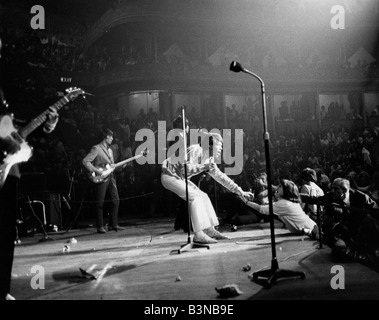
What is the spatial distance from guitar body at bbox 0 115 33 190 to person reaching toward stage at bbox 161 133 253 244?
246 centimetres

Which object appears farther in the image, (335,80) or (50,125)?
(335,80)

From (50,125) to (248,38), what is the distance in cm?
1605

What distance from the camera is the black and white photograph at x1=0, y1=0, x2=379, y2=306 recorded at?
352 cm

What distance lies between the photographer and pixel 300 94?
722 inches

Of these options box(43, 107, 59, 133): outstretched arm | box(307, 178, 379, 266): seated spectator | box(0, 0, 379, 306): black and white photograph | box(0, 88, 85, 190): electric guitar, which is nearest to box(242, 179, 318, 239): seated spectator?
box(0, 0, 379, 306): black and white photograph

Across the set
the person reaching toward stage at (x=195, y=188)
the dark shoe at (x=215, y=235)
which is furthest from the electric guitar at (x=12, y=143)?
the dark shoe at (x=215, y=235)

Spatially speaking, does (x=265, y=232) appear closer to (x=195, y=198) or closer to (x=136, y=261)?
(x=195, y=198)

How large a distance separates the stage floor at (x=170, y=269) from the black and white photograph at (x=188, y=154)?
0.09 feet

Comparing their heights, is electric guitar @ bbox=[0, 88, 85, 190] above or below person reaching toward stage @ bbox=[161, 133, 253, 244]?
above

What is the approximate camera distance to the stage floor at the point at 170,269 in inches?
130

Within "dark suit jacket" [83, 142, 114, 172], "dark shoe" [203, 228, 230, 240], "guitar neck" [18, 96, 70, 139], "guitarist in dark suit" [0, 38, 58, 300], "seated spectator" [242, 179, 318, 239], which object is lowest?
"dark shoe" [203, 228, 230, 240]

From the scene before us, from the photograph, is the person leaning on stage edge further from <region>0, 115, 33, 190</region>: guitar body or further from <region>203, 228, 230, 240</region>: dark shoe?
<region>0, 115, 33, 190</region>: guitar body

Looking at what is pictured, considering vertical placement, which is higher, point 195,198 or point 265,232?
point 195,198
